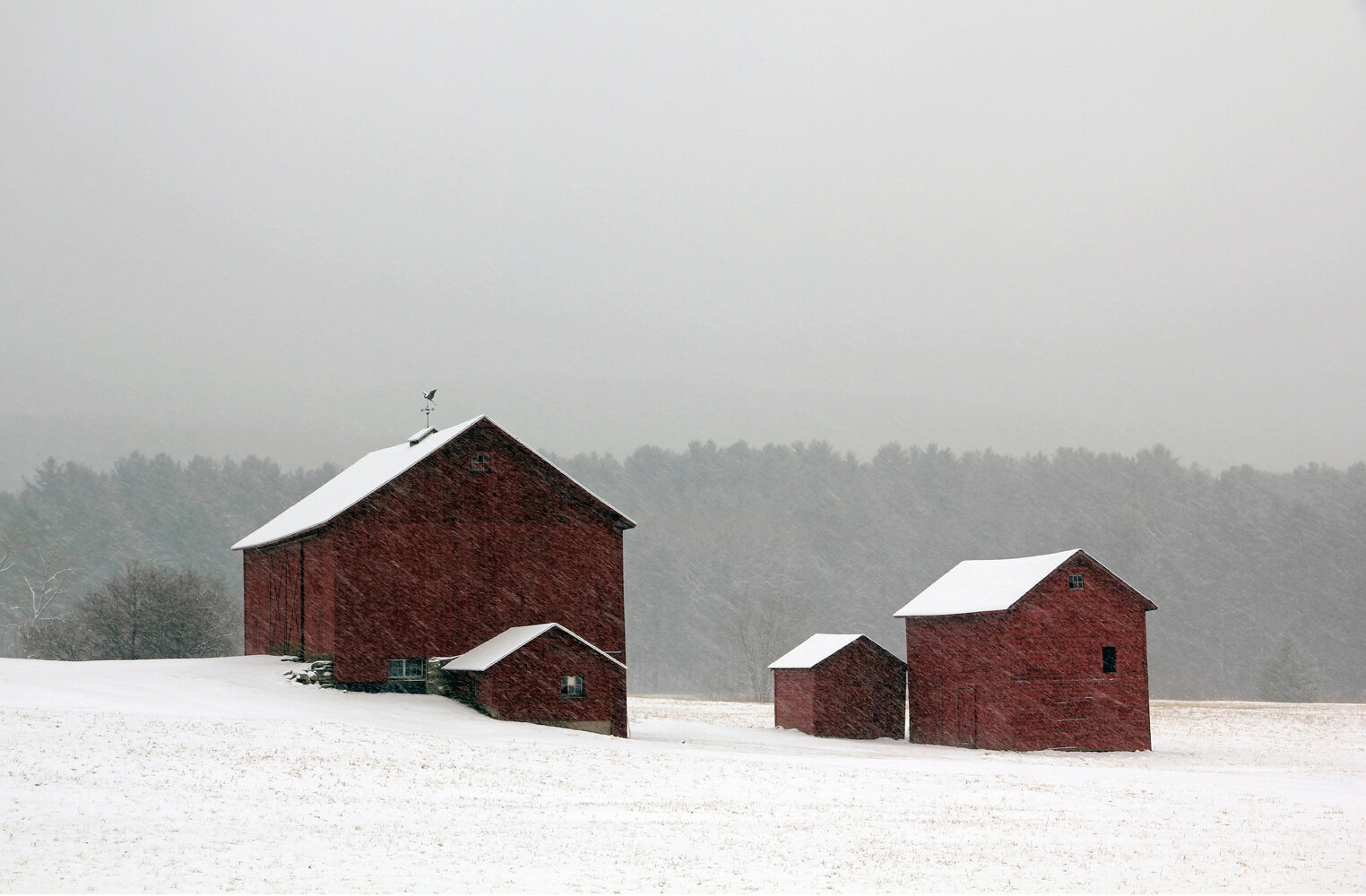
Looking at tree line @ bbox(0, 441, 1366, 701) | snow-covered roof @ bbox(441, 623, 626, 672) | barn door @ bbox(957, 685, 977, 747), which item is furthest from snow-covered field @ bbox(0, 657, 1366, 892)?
tree line @ bbox(0, 441, 1366, 701)

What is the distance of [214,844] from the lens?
18.5 meters

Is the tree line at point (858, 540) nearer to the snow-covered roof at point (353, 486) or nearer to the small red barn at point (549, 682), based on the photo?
the snow-covered roof at point (353, 486)

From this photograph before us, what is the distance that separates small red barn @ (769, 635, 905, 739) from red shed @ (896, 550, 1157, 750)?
2556mm

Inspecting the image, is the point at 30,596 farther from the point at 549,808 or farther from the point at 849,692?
the point at 549,808

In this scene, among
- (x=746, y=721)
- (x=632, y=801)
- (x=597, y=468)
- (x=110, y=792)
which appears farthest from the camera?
(x=597, y=468)

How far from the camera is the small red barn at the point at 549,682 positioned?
38.1 m

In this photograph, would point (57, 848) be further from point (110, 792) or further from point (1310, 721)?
point (1310, 721)

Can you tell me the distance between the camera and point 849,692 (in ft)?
161

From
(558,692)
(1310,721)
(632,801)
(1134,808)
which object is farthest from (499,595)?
(1310,721)

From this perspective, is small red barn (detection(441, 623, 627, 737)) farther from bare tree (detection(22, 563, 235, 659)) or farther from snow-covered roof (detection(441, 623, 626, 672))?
bare tree (detection(22, 563, 235, 659))

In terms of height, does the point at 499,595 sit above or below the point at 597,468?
below

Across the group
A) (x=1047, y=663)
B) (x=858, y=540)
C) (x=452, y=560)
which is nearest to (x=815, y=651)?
(x=1047, y=663)

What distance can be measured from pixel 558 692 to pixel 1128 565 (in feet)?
315

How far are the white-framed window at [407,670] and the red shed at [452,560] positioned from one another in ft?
0.13
